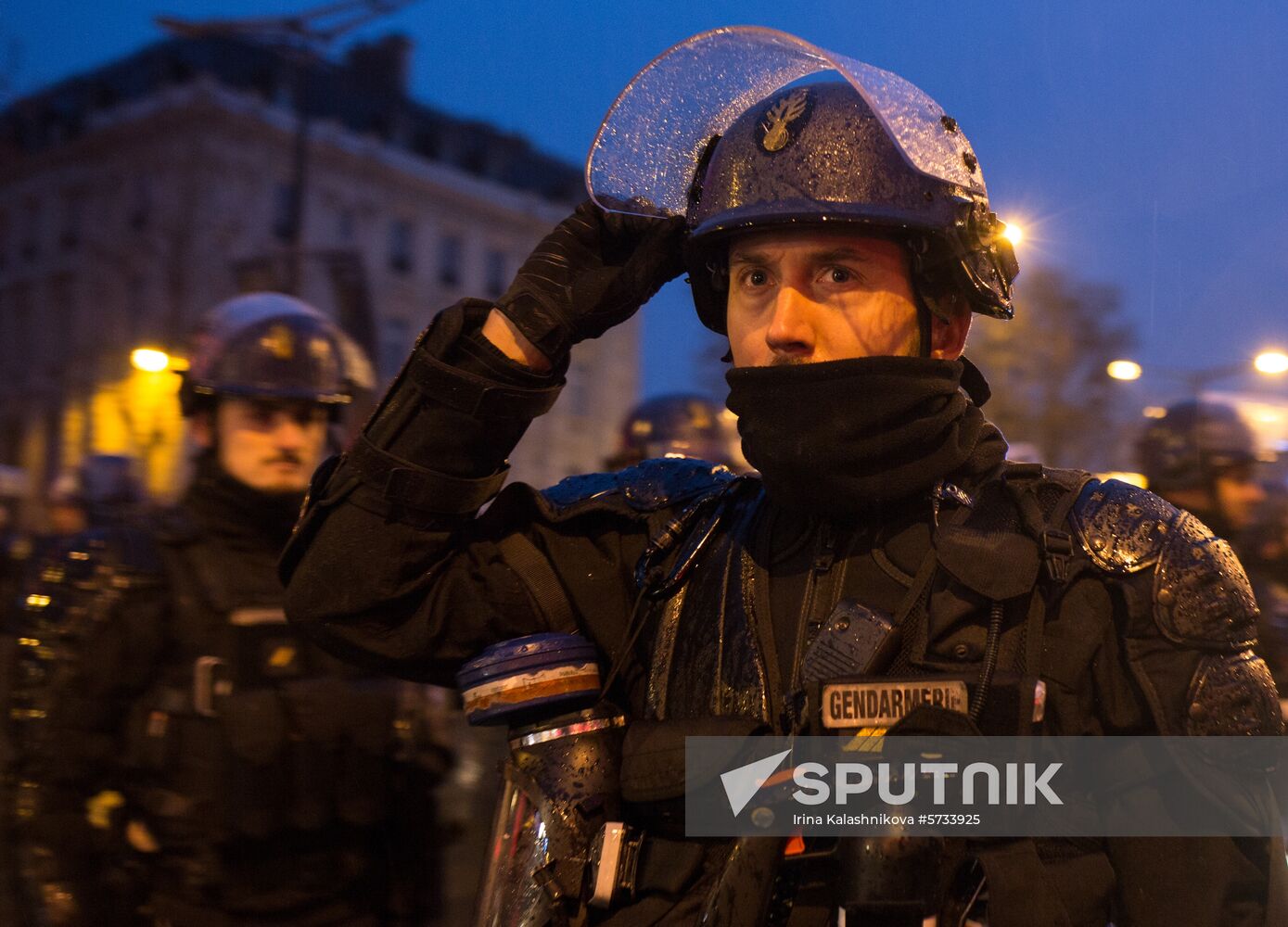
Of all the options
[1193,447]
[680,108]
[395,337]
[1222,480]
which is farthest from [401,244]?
[680,108]

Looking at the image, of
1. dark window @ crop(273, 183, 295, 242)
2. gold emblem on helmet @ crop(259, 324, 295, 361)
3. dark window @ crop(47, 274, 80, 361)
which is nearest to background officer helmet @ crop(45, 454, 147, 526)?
gold emblem on helmet @ crop(259, 324, 295, 361)

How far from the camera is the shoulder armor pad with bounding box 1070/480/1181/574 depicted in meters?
1.99

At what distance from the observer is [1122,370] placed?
90.0 ft

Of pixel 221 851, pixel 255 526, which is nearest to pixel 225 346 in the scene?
pixel 255 526

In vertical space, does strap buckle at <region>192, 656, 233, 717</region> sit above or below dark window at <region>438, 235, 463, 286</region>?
below

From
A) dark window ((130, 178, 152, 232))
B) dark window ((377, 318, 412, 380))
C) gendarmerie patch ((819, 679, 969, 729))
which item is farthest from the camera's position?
dark window ((377, 318, 412, 380))

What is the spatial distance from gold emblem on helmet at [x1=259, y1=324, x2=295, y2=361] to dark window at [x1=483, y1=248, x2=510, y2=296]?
40525mm

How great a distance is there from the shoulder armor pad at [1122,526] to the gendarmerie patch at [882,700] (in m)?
0.32

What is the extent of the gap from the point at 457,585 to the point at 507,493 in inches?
8.5

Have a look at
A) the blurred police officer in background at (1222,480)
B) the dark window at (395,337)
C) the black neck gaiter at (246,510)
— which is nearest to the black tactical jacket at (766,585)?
the black neck gaiter at (246,510)

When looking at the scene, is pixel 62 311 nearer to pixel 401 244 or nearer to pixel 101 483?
pixel 401 244

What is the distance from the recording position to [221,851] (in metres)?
3.39

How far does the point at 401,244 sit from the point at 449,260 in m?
2.16

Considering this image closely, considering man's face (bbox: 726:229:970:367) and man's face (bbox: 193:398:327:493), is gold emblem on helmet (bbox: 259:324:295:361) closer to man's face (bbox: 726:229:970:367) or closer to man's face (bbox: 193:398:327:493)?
man's face (bbox: 193:398:327:493)
